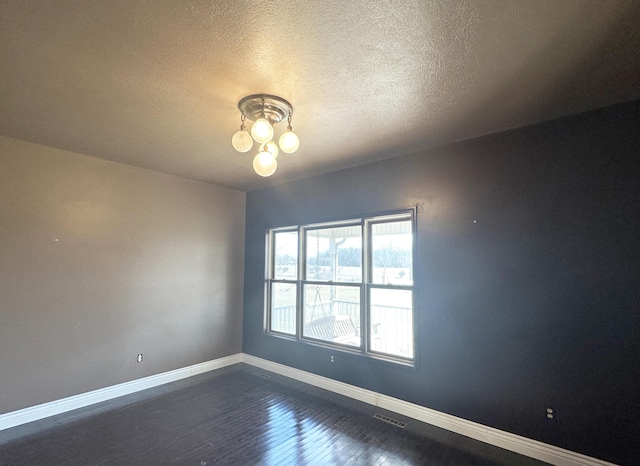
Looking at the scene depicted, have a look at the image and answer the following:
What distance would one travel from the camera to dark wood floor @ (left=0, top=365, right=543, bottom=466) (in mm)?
2545

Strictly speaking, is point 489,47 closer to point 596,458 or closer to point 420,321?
point 420,321

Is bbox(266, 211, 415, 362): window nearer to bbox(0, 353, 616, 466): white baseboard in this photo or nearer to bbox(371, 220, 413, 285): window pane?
bbox(371, 220, 413, 285): window pane

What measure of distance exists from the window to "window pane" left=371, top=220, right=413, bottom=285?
→ 0.01 m

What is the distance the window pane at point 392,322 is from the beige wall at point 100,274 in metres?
2.50

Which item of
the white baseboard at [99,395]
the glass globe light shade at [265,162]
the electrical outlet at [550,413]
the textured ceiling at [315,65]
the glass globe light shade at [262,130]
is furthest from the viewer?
the white baseboard at [99,395]

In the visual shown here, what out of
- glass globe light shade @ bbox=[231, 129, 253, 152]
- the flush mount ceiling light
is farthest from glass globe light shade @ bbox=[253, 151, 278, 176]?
glass globe light shade @ bbox=[231, 129, 253, 152]

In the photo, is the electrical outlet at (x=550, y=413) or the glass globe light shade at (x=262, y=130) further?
the electrical outlet at (x=550, y=413)

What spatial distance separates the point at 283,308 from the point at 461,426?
107 inches

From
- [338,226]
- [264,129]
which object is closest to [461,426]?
[338,226]

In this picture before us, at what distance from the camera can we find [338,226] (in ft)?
13.6

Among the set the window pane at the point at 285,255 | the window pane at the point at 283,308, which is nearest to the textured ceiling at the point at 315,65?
the window pane at the point at 285,255

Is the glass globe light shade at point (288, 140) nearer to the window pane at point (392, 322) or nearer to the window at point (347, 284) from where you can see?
the window at point (347, 284)

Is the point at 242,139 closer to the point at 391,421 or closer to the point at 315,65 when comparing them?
the point at 315,65

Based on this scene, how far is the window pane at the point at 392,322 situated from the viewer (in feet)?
11.2
